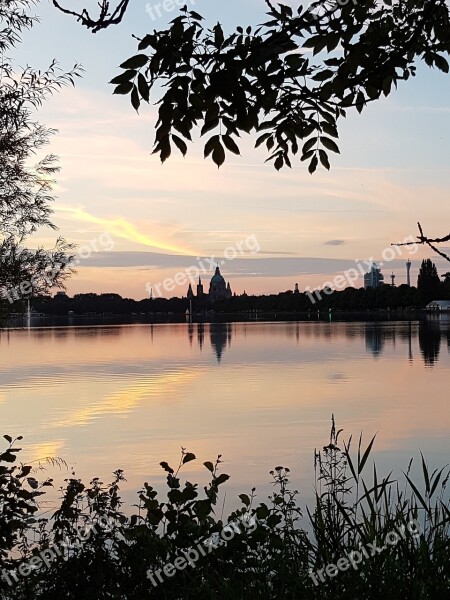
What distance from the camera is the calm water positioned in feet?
59.1

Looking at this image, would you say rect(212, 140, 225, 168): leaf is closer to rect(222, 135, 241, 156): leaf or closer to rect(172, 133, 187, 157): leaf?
rect(222, 135, 241, 156): leaf

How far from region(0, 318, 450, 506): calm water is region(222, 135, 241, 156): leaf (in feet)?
31.4

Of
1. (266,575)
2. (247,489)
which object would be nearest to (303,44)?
(266,575)

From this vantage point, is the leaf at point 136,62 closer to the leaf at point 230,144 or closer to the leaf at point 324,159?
the leaf at point 230,144

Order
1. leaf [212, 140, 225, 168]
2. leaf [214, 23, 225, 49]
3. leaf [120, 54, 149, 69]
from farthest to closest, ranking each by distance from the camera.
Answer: leaf [214, 23, 225, 49], leaf [212, 140, 225, 168], leaf [120, 54, 149, 69]

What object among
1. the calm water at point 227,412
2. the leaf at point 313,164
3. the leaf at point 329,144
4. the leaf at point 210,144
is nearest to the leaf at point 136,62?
the leaf at point 210,144

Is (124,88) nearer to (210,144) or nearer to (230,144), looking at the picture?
(210,144)

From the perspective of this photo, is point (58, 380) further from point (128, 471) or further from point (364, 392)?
point (128, 471)

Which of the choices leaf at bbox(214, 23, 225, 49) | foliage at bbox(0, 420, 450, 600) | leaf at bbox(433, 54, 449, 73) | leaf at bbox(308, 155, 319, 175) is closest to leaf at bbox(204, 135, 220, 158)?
leaf at bbox(214, 23, 225, 49)

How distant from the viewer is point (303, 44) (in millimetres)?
5383

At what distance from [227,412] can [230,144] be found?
22200mm

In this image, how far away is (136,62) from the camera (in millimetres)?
4535

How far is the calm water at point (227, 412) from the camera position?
18.0 meters

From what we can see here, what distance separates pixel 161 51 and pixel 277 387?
29796 mm
